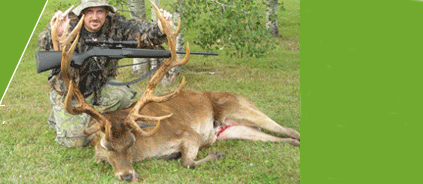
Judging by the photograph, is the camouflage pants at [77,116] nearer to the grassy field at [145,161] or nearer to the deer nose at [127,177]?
the grassy field at [145,161]

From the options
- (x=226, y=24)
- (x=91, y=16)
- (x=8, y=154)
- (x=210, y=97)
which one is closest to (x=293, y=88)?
(x=226, y=24)

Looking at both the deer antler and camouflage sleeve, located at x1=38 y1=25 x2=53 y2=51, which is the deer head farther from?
camouflage sleeve, located at x1=38 y1=25 x2=53 y2=51

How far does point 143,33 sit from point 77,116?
4.58 ft

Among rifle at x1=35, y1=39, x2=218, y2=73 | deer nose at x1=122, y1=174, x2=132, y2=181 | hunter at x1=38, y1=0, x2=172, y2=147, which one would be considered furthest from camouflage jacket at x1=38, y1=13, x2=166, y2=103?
deer nose at x1=122, y1=174, x2=132, y2=181

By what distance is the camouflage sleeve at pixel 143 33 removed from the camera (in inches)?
200

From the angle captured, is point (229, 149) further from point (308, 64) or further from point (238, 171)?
point (308, 64)

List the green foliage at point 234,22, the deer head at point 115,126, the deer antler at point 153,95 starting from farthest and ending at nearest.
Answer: the green foliage at point 234,22
the deer antler at point 153,95
the deer head at point 115,126

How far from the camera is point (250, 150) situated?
16.8ft

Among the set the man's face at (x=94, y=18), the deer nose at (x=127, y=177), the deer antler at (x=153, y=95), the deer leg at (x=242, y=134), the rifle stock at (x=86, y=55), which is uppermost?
the man's face at (x=94, y=18)

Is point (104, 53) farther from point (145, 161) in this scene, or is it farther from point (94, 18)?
point (145, 161)

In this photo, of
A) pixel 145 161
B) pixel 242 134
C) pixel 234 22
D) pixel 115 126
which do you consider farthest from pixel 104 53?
pixel 234 22

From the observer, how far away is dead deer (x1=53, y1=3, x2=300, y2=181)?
13.5 ft

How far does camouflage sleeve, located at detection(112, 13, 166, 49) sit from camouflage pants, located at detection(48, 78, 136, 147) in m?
0.76

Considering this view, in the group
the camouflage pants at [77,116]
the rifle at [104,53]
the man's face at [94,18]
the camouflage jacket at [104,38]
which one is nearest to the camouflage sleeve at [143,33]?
the camouflage jacket at [104,38]
